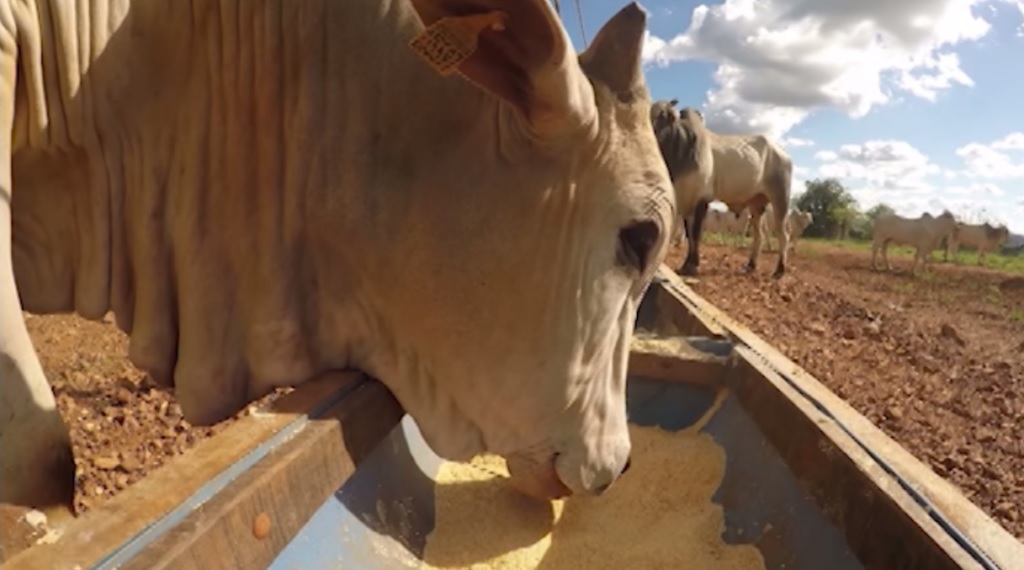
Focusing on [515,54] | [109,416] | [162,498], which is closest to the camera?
[162,498]

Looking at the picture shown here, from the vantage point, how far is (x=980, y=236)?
30.5 meters

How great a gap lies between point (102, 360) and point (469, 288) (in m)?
3.62

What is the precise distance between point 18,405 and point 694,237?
1154cm

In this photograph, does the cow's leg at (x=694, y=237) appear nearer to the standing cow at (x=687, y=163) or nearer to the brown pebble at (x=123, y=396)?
the standing cow at (x=687, y=163)

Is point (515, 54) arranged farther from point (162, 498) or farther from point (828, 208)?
point (828, 208)

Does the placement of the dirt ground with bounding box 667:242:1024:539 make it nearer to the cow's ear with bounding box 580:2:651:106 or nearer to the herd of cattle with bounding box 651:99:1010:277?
the herd of cattle with bounding box 651:99:1010:277

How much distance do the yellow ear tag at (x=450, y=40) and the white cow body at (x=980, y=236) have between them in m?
32.3

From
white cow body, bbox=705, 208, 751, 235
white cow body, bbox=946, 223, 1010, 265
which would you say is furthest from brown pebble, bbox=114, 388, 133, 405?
white cow body, bbox=705, 208, 751, 235

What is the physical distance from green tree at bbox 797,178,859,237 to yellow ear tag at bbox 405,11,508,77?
5146 cm

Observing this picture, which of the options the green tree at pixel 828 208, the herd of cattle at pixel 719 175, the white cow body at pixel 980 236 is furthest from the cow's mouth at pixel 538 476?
the green tree at pixel 828 208

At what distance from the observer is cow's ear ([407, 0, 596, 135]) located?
4.88ft

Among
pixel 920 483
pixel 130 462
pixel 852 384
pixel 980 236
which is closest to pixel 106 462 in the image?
pixel 130 462

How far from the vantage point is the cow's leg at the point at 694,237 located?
1209cm

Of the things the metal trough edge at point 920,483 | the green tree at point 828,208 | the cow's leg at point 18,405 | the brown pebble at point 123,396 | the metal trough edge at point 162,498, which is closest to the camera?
the metal trough edge at point 162,498
